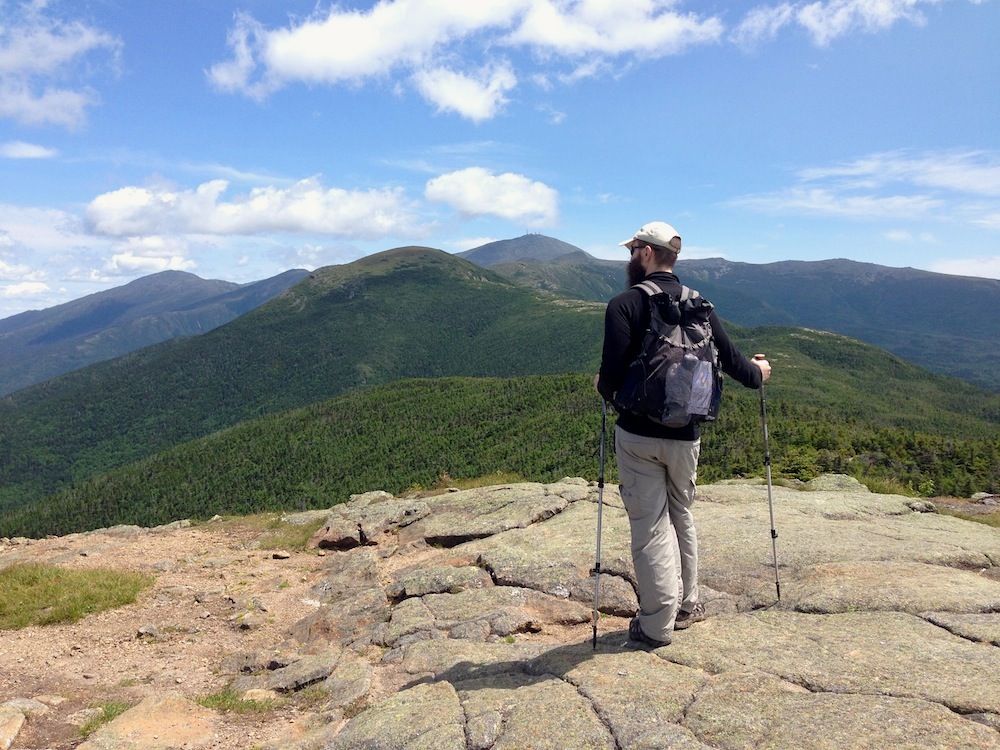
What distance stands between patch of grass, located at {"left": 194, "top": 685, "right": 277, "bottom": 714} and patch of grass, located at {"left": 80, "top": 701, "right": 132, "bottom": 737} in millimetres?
874

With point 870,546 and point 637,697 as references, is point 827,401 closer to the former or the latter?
point 870,546

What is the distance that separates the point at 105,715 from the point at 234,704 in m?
1.55

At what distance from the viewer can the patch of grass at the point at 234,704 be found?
747cm

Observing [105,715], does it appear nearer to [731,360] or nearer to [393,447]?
[731,360]

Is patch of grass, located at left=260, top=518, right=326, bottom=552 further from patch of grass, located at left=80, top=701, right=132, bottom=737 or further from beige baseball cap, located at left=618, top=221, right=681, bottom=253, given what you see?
beige baseball cap, located at left=618, top=221, right=681, bottom=253

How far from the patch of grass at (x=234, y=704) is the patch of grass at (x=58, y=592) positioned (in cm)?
499

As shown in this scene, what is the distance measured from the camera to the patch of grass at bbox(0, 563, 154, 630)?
10.6 m

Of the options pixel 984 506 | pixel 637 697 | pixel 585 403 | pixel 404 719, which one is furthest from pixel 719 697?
pixel 585 403

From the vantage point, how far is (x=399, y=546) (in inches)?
571

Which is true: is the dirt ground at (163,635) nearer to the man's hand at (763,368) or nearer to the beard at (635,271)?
the beard at (635,271)

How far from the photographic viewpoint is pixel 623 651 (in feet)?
22.6

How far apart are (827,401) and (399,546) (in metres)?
107

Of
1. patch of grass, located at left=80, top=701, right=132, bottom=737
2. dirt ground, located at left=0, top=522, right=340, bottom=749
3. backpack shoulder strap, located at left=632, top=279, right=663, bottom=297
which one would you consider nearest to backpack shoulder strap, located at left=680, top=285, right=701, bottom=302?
backpack shoulder strap, located at left=632, top=279, right=663, bottom=297

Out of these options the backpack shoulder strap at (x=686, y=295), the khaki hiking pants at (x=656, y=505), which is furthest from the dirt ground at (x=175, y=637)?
the backpack shoulder strap at (x=686, y=295)
